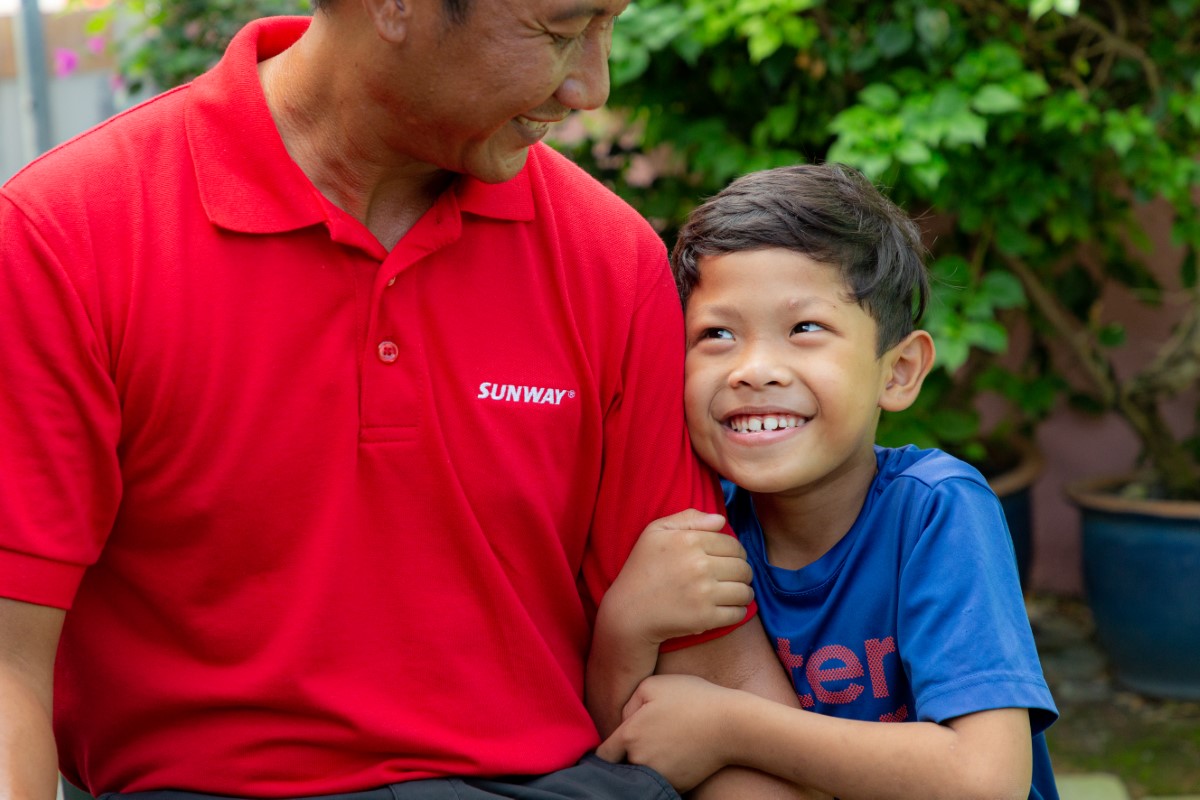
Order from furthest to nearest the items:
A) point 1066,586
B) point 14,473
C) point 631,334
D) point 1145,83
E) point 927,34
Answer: point 1066,586, point 1145,83, point 927,34, point 631,334, point 14,473

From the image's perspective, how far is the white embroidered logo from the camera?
1.68 metres

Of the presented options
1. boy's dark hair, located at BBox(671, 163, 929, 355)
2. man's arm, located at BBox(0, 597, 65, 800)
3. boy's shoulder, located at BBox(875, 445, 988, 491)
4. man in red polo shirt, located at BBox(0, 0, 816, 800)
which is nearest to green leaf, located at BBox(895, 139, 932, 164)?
boy's dark hair, located at BBox(671, 163, 929, 355)

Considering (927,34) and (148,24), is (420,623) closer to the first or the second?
(927,34)

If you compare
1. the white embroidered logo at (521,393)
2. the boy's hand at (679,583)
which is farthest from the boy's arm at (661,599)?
the white embroidered logo at (521,393)

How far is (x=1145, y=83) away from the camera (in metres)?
3.58

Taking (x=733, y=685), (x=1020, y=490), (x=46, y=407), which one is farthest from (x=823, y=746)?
(x=1020, y=490)

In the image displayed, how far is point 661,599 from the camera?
1.72 meters

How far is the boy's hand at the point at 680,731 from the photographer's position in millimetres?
1711

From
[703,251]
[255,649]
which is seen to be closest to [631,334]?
[703,251]

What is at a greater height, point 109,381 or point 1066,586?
point 109,381

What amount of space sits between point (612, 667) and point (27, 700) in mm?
720

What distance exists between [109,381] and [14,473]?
0.14 m

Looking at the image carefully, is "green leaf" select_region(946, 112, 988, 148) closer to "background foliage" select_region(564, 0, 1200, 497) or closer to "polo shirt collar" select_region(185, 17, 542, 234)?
"background foliage" select_region(564, 0, 1200, 497)

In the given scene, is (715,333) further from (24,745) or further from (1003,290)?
(1003,290)
